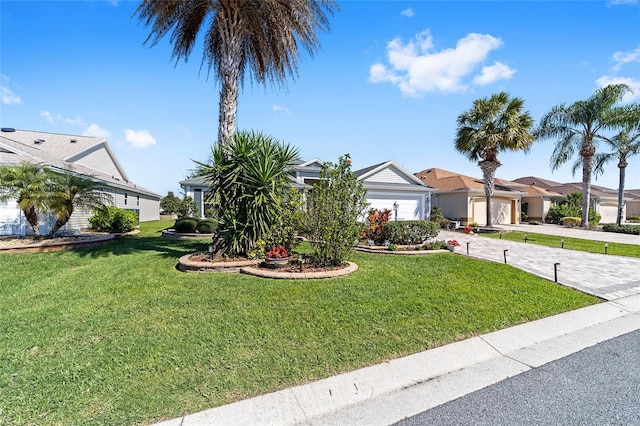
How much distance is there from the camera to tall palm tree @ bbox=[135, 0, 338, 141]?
26.6 feet

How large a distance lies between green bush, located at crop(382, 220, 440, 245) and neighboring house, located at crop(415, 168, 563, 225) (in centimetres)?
1532

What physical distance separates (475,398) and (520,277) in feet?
16.4

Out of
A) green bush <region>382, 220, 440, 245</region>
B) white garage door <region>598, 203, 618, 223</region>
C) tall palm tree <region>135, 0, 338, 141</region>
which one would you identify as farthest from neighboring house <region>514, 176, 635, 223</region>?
tall palm tree <region>135, 0, 338, 141</region>

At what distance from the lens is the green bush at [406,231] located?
9812mm

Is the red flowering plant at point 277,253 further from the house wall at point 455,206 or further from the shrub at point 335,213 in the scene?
the house wall at point 455,206

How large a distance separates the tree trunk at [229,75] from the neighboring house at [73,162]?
791 cm

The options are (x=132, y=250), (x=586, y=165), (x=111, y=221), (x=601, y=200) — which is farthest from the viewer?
(x=601, y=200)

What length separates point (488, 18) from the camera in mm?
8711

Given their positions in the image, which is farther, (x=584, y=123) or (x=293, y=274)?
(x=584, y=123)

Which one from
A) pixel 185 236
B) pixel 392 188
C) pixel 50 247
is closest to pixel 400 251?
pixel 185 236

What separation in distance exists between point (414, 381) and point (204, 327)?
110 inches

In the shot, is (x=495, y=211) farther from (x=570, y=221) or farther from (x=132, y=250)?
(x=132, y=250)

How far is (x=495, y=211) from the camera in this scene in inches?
979

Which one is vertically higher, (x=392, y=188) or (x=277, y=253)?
(x=392, y=188)
